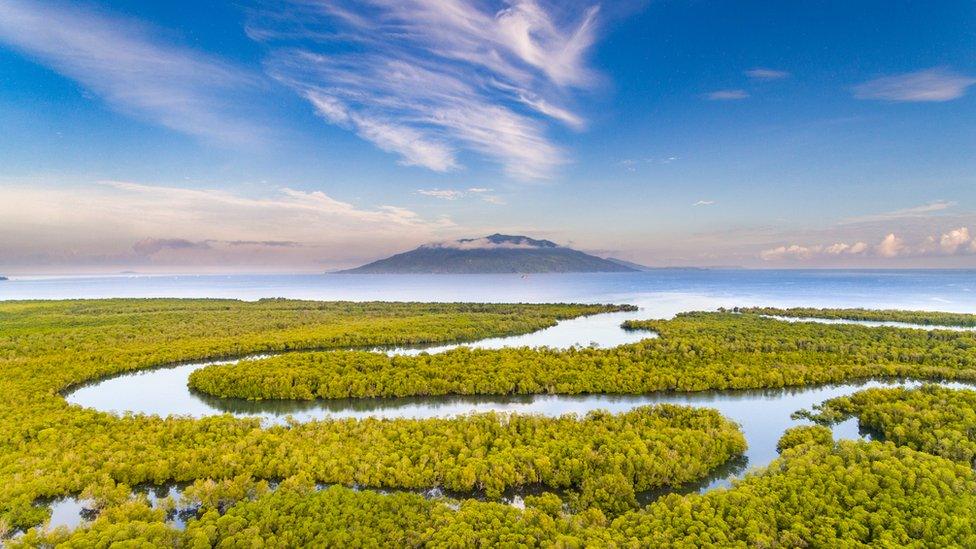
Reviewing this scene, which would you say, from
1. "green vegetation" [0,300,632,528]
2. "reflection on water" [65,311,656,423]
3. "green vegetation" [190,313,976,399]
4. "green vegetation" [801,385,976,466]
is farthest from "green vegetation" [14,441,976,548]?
"green vegetation" [190,313,976,399]

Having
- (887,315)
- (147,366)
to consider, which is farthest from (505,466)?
(887,315)

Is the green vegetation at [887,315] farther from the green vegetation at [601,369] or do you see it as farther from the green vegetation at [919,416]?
the green vegetation at [919,416]

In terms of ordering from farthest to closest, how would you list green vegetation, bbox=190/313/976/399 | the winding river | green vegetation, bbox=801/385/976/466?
green vegetation, bbox=190/313/976/399, the winding river, green vegetation, bbox=801/385/976/466

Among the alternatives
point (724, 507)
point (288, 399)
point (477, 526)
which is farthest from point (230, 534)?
point (288, 399)

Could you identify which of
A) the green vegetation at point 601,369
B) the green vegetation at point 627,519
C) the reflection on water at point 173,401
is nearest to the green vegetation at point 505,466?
the green vegetation at point 627,519

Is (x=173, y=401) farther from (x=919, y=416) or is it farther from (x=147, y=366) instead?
(x=919, y=416)

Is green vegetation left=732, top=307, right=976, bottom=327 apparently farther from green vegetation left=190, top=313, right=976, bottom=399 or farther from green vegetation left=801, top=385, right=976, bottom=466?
green vegetation left=801, top=385, right=976, bottom=466

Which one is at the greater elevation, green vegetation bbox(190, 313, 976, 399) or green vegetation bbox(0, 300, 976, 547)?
green vegetation bbox(190, 313, 976, 399)

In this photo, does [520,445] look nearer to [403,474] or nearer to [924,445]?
[403,474]
